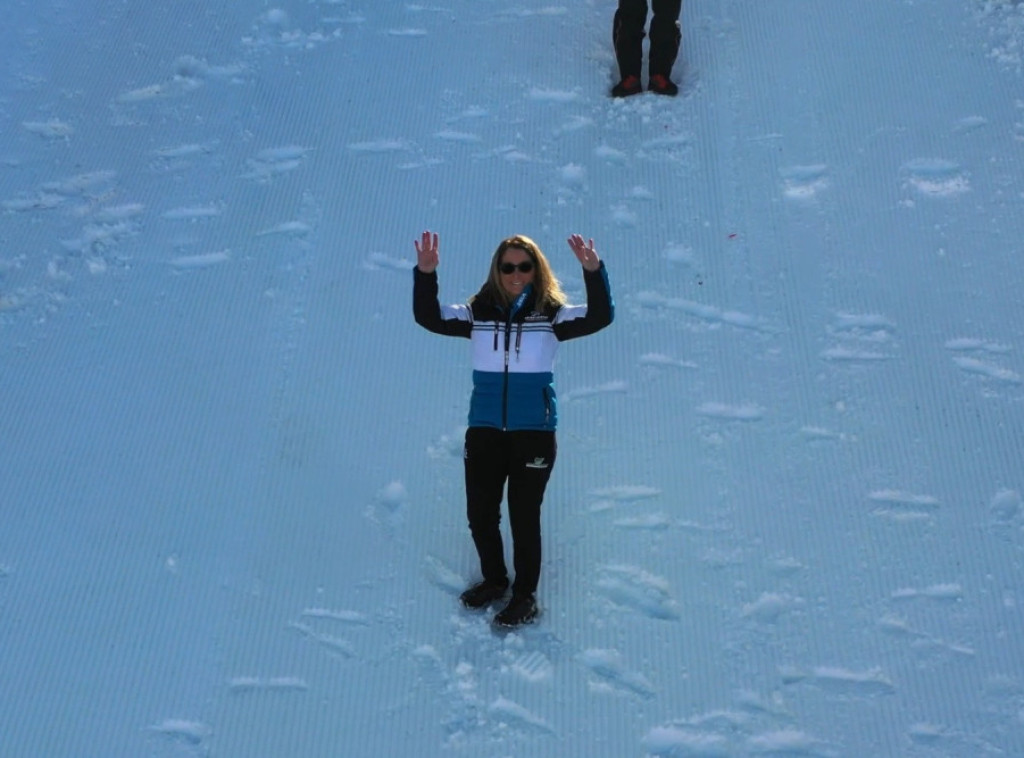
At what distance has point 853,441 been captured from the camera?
13.8ft

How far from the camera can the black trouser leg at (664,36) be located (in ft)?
17.7

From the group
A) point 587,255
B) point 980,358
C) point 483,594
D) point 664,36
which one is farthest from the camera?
point 664,36

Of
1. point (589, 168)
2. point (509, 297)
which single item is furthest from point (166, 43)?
point (509, 297)

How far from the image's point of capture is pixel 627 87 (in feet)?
18.1

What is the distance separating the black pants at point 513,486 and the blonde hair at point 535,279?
358 mm

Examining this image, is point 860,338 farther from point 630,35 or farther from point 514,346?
point 630,35

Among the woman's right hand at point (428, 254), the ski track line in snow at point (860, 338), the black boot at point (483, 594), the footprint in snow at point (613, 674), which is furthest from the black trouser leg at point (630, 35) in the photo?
the footprint in snow at point (613, 674)

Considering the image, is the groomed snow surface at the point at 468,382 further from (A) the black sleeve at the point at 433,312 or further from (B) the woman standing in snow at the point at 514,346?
(A) the black sleeve at the point at 433,312

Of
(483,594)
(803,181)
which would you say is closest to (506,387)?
(483,594)

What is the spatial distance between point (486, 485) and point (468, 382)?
0.95m

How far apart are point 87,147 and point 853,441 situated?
341 cm

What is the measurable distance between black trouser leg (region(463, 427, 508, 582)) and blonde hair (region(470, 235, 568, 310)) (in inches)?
14.5

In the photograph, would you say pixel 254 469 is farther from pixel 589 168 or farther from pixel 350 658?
pixel 589 168

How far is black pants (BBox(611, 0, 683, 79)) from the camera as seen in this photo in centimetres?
540
